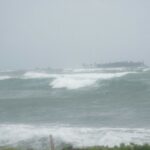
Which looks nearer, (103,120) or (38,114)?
(103,120)

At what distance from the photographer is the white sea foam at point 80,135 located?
12.5m

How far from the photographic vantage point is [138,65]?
7906 cm

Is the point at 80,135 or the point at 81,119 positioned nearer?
the point at 80,135

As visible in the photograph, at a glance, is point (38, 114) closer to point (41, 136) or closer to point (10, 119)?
point (10, 119)

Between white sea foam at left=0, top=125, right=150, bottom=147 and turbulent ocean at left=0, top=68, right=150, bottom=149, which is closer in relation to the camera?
white sea foam at left=0, top=125, right=150, bottom=147

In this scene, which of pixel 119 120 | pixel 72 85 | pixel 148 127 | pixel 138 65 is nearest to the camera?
pixel 148 127

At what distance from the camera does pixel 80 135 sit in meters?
13.3

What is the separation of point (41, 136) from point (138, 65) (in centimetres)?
6734

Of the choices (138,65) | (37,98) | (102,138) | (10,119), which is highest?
(138,65)

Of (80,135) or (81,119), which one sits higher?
(81,119)

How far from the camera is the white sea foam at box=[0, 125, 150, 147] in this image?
1252 cm

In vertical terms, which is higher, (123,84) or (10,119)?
(123,84)

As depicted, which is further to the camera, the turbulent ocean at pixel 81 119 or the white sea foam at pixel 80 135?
the turbulent ocean at pixel 81 119

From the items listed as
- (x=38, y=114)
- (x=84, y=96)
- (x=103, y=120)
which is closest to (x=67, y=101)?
(x=84, y=96)
